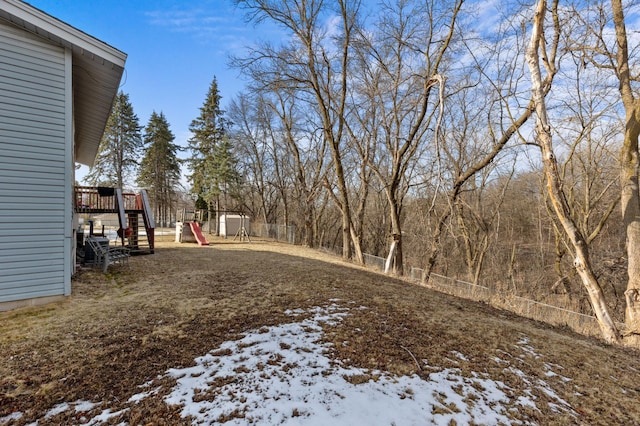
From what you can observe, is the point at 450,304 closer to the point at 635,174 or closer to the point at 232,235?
the point at 635,174

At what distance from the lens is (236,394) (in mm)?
2463

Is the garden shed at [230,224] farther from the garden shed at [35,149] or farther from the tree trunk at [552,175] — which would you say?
the tree trunk at [552,175]

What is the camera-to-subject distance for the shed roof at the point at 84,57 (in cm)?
461

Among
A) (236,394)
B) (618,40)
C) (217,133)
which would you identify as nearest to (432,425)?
(236,394)

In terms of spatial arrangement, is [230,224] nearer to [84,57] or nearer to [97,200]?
[97,200]

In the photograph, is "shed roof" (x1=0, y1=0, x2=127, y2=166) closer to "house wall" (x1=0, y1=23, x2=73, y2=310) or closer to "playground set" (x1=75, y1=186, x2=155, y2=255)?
"house wall" (x1=0, y1=23, x2=73, y2=310)

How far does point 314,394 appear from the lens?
2.48 m

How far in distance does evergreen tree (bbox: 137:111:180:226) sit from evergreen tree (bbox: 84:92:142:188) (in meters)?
1.98

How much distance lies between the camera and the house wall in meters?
4.59

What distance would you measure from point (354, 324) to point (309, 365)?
4.24 ft

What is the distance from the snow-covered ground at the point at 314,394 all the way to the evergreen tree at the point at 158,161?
1208 inches

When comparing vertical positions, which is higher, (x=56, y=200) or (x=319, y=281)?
(x=56, y=200)

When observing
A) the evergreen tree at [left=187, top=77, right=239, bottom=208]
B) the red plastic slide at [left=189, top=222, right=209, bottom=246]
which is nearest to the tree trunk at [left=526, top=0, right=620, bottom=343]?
the red plastic slide at [left=189, top=222, right=209, bottom=246]

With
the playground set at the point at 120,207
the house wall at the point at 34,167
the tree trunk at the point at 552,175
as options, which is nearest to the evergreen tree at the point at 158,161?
the playground set at the point at 120,207
